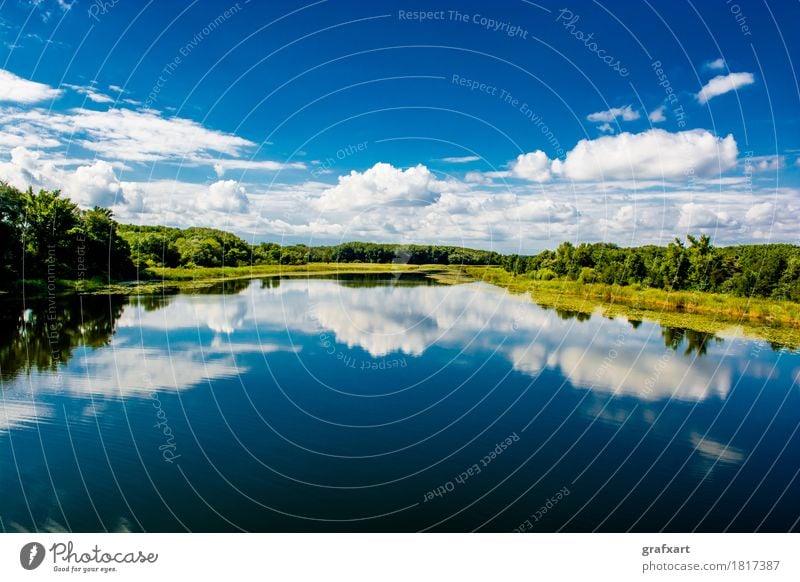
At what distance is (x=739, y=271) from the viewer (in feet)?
137

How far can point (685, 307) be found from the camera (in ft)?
127

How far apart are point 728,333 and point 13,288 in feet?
138

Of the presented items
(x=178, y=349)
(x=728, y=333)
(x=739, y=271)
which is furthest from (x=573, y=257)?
(x=178, y=349)

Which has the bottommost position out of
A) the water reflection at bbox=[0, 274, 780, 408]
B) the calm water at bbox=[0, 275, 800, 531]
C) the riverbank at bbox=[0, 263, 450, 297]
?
the calm water at bbox=[0, 275, 800, 531]

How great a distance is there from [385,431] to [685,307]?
109 feet

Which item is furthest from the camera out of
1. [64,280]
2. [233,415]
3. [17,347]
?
[64,280]

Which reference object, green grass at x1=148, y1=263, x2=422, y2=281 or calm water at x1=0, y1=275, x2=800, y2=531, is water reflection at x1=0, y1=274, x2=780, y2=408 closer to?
calm water at x1=0, y1=275, x2=800, y2=531

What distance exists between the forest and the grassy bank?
188cm

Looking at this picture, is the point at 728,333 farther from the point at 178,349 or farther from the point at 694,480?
the point at 178,349

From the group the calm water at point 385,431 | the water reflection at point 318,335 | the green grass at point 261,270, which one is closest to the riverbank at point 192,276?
the green grass at point 261,270
